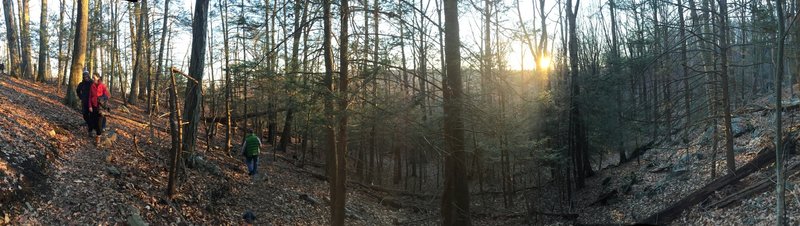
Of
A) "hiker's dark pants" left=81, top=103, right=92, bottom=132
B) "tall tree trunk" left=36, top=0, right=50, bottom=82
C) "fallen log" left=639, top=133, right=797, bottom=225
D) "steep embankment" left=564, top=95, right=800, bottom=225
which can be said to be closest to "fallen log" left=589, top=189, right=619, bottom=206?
"steep embankment" left=564, top=95, right=800, bottom=225

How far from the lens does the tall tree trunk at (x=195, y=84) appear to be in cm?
993

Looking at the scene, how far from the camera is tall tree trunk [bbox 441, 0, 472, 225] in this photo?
8.43m

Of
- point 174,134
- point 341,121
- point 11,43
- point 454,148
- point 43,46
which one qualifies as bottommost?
point 454,148

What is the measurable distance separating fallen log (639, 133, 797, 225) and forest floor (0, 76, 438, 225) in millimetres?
5937

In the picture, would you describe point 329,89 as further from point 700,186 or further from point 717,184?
point 700,186

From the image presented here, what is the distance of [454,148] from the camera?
8523mm

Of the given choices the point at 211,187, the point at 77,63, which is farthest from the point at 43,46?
the point at 211,187

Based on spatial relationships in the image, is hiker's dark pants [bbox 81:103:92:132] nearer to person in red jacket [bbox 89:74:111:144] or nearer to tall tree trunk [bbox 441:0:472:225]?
person in red jacket [bbox 89:74:111:144]

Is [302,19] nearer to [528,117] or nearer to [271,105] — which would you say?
[271,105]

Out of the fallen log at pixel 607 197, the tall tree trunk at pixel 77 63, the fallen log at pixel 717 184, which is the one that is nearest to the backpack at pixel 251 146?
the tall tree trunk at pixel 77 63

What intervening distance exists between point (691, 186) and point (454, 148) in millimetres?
8557

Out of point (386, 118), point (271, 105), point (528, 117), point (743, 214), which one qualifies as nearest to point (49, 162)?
point (386, 118)

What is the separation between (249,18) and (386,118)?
2919 mm

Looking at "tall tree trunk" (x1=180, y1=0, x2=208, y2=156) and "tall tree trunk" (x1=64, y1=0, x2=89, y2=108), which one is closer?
"tall tree trunk" (x1=180, y1=0, x2=208, y2=156)
